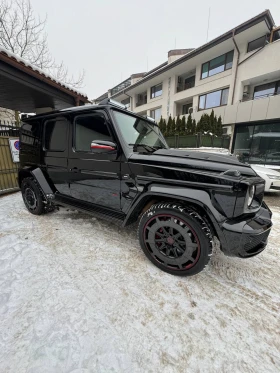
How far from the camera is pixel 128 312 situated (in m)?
1.54

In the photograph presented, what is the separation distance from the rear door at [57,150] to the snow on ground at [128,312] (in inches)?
42.1

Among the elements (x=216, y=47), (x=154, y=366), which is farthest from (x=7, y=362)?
(x=216, y=47)

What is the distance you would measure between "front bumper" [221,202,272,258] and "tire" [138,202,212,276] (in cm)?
17

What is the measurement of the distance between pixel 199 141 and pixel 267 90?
244 inches

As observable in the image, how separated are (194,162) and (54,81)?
17.8 feet

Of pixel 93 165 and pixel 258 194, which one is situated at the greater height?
pixel 93 165

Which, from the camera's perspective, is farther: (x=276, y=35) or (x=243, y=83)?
(x=243, y=83)

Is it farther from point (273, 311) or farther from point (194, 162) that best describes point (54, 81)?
point (273, 311)

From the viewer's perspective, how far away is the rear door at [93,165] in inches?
88.6

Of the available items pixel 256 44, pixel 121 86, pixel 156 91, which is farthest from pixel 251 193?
pixel 121 86

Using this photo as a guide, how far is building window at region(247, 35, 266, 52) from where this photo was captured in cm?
1027

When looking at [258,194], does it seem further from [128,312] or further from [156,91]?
[156,91]

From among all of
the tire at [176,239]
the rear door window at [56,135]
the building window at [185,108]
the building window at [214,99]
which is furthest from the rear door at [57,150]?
the building window at [185,108]

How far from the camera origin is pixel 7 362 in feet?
3.79
